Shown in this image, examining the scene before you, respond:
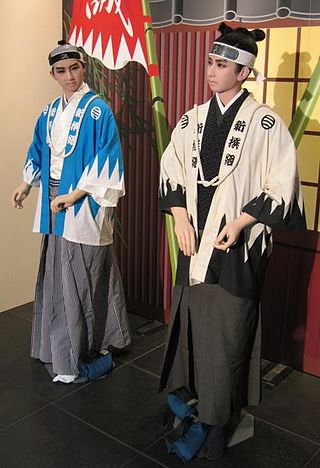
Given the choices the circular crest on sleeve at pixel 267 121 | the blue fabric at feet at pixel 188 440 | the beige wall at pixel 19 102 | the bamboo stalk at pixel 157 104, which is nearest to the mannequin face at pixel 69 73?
the bamboo stalk at pixel 157 104

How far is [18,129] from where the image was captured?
11.7 feet

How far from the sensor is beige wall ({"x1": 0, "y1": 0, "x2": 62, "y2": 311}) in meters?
3.42

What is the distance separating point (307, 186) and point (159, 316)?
1.32m

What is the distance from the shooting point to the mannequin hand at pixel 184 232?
84.5 inches

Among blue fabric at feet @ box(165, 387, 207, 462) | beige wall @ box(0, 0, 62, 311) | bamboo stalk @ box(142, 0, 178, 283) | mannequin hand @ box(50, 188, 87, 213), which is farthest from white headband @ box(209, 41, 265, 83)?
beige wall @ box(0, 0, 62, 311)

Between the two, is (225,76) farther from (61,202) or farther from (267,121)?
(61,202)

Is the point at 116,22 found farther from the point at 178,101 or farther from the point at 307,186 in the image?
the point at 307,186

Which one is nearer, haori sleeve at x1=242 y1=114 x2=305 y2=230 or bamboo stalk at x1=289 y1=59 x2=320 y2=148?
haori sleeve at x1=242 y1=114 x2=305 y2=230

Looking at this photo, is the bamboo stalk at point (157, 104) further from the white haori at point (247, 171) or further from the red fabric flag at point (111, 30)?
the white haori at point (247, 171)

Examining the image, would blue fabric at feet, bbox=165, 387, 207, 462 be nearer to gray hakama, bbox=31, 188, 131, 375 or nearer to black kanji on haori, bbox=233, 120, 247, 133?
gray hakama, bbox=31, 188, 131, 375

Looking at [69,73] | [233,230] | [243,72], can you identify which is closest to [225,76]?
[243,72]

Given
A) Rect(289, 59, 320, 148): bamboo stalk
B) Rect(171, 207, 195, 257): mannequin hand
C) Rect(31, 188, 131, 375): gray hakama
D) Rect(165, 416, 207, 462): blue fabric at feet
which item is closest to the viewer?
Rect(171, 207, 195, 257): mannequin hand

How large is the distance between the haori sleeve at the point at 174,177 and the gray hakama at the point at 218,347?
34 centimetres

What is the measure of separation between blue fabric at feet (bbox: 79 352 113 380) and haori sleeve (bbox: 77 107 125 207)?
83 centimetres
